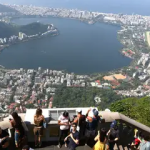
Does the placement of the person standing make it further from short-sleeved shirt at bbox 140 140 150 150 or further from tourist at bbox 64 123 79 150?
short-sleeved shirt at bbox 140 140 150 150

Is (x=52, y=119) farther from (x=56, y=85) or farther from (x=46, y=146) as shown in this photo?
(x=56, y=85)

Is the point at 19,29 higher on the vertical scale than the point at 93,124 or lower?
higher

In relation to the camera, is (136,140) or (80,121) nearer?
(80,121)

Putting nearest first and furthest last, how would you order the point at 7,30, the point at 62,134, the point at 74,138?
the point at 74,138 < the point at 62,134 < the point at 7,30

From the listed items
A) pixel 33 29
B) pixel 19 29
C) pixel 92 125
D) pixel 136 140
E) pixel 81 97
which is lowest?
pixel 81 97

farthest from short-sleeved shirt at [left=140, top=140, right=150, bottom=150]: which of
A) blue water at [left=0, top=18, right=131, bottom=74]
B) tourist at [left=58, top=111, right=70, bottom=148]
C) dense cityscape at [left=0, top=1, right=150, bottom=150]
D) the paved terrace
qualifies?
blue water at [left=0, top=18, right=131, bottom=74]

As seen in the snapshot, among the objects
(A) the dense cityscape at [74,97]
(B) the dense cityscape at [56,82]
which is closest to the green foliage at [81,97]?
(A) the dense cityscape at [74,97]

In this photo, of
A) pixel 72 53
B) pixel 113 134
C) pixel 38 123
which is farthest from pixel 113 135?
pixel 72 53

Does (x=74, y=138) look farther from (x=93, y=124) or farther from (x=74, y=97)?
(x=74, y=97)
